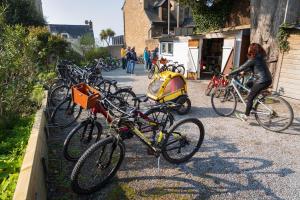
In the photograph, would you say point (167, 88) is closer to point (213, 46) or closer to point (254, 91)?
point (254, 91)

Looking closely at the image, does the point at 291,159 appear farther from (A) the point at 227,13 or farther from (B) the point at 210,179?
(A) the point at 227,13

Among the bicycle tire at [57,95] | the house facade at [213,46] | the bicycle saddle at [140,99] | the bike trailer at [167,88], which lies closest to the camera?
the bicycle saddle at [140,99]

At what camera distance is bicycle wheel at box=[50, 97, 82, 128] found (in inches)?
203

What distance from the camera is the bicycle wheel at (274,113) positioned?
16.2ft

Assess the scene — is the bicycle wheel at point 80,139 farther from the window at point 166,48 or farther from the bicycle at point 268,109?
the window at point 166,48

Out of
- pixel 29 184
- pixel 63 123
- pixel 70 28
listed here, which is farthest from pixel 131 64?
pixel 70 28

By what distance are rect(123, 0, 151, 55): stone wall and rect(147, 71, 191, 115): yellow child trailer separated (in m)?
21.5

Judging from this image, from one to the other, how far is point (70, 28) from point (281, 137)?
151ft

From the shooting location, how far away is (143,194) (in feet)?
10.3

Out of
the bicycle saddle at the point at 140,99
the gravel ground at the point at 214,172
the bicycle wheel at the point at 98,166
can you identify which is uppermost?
the bicycle saddle at the point at 140,99

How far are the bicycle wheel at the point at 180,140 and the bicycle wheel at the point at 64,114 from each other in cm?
255

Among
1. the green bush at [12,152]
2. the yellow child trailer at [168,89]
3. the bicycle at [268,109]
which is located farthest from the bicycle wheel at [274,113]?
the green bush at [12,152]

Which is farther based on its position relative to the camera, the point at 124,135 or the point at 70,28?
the point at 70,28

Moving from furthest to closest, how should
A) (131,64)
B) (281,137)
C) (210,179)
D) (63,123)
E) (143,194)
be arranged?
1. (131,64)
2. (63,123)
3. (281,137)
4. (210,179)
5. (143,194)
